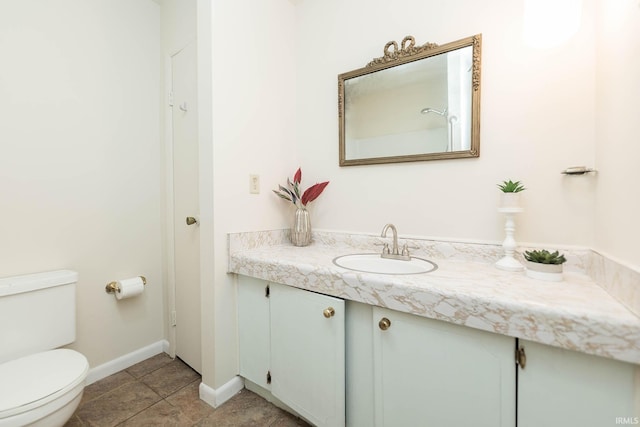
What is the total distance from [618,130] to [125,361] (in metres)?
2.66

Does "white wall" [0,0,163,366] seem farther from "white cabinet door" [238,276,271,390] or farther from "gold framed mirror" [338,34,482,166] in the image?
"gold framed mirror" [338,34,482,166]

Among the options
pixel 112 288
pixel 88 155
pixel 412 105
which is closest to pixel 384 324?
pixel 412 105

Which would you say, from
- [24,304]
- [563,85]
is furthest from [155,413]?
[563,85]

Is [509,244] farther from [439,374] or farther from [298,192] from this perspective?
[298,192]

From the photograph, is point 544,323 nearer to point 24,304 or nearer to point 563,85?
point 563,85

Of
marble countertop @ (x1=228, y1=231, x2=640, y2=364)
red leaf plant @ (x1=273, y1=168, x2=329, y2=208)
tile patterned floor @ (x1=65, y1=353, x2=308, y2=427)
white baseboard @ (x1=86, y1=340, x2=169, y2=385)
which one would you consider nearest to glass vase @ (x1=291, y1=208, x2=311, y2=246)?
red leaf plant @ (x1=273, y1=168, x2=329, y2=208)

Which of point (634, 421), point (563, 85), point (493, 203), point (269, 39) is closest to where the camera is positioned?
point (634, 421)

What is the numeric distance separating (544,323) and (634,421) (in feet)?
0.93

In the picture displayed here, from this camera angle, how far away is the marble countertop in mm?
622

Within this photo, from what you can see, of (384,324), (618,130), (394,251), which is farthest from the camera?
(394,251)

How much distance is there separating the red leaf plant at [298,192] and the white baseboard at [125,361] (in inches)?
54.4

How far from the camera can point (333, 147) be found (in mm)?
1658

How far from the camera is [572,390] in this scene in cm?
67

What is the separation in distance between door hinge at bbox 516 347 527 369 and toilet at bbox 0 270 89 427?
1.56 meters
